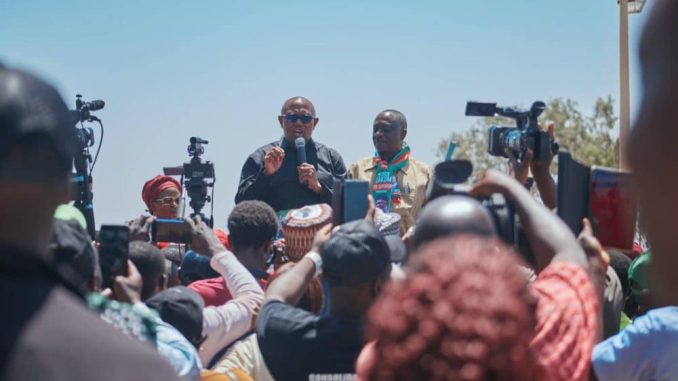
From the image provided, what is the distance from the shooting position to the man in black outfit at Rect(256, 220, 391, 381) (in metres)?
3.12

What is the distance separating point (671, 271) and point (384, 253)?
2413mm

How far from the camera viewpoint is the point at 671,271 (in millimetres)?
816

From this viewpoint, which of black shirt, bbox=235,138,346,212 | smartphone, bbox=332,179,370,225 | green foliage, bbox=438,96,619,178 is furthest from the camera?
green foliage, bbox=438,96,619,178

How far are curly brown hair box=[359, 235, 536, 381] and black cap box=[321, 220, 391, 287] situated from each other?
129cm

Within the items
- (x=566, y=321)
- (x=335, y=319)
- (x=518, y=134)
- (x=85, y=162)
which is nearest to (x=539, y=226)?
(x=566, y=321)

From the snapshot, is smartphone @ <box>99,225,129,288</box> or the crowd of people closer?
the crowd of people

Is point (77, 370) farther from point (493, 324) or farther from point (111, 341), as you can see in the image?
point (493, 324)

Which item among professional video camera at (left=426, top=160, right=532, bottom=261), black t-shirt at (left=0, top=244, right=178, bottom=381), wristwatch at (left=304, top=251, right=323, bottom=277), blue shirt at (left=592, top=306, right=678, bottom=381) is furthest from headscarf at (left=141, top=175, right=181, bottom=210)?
black t-shirt at (left=0, top=244, right=178, bottom=381)

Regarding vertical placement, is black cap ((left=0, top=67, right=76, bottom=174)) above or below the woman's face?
above

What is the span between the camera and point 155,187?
8.09 meters

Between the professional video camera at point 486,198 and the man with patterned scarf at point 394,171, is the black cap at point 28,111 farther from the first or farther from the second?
the man with patterned scarf at point 394,171

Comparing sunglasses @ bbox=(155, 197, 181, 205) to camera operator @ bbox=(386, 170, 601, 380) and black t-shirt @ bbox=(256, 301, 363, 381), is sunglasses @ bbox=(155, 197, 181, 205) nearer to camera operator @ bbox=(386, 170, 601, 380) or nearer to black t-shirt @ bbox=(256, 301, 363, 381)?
black t-shirt @ bbox=(256, 301, 363, 381)

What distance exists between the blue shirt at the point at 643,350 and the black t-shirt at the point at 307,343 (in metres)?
0.98

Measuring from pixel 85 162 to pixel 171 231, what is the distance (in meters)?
1.87
